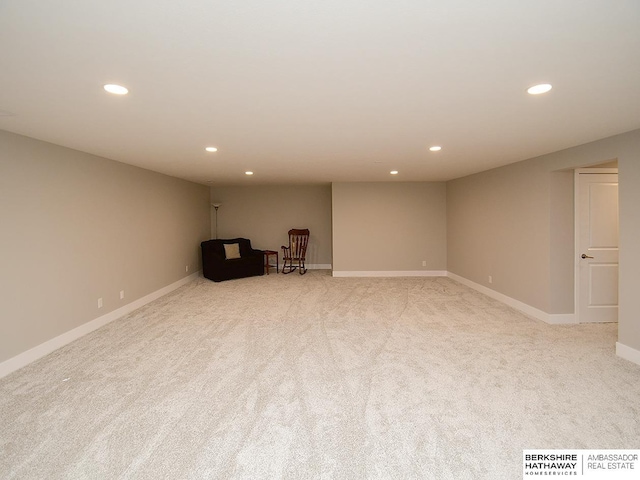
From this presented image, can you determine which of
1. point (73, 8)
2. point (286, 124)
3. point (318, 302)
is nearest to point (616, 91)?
point (286, 124)

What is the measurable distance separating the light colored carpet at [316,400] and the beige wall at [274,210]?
4620 mm

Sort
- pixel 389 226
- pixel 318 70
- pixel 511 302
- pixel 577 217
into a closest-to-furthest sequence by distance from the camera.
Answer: pixel 318 70, pixel 577 217, pixel 511 302, pixel 389 226

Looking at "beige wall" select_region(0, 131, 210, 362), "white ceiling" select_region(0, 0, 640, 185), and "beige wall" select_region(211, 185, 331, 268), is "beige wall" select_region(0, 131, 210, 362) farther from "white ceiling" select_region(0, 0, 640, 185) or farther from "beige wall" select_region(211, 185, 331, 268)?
"beige wall" select_region(211, 185, 331, 268)

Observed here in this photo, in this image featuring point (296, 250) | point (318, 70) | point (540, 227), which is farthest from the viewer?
point (296, 250)

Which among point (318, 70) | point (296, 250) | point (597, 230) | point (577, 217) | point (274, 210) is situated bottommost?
point (296, 250)

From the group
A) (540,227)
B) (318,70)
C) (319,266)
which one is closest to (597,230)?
(540,227)

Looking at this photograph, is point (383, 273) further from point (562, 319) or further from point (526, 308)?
point (562, 319)

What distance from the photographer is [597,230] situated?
14.6 ft

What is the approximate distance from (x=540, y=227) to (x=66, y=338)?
5977mm

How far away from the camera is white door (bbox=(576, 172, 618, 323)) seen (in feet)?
14.6

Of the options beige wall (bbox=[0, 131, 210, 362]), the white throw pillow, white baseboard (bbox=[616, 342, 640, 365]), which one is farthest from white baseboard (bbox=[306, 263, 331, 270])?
white baseboard (bbox=[616, 342, 640, 365])

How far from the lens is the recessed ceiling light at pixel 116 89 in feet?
7.08

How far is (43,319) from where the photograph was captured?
11.8 feet

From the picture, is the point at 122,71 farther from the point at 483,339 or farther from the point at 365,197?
the point at 365,197
